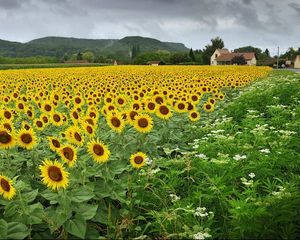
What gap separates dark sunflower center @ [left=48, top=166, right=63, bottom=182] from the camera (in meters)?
3.70

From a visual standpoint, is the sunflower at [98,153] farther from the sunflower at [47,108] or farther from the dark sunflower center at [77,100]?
the dark sunflower center at [77,100]

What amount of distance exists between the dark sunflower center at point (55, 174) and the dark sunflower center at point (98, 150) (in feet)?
2.54

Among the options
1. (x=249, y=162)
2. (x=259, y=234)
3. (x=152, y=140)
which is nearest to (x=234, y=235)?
(x=259, y=234)

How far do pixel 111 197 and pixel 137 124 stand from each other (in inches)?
69.7

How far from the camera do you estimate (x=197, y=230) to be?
136 inches

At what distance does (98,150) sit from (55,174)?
0.83m

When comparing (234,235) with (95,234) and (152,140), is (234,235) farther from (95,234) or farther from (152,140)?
(152,140)

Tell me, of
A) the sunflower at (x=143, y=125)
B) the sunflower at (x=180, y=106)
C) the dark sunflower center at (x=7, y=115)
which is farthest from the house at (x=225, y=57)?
the sunflower at (x=143, y=125)

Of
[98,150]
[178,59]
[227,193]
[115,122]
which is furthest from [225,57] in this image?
[227,193]

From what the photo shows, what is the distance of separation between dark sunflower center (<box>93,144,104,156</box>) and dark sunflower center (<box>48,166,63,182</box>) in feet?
2.54

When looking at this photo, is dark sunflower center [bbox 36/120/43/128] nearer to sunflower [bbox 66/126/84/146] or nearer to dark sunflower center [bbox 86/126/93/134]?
dark sunflower center [bbox 86/126/93/134]

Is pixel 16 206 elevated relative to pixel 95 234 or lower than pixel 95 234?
elevated

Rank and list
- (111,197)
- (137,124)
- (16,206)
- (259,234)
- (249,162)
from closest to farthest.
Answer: (259,234)
(16,206)
(111,197)
(249,162)
(137,124)

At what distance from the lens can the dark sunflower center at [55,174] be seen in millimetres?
3705
